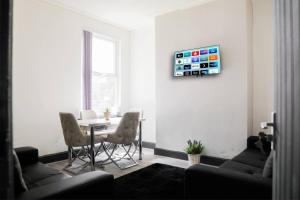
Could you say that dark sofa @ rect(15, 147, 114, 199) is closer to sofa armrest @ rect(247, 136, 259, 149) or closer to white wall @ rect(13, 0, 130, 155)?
white wall @ rect(13, 0, 130, 155)

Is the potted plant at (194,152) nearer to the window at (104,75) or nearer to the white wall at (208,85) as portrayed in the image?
the white wall at (208,85)

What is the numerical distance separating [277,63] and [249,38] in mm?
2840

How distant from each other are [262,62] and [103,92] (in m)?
3.39

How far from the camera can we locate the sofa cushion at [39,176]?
180cm

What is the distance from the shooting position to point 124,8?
4.24 m

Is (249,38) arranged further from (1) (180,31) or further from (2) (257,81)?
(1) (180,31)

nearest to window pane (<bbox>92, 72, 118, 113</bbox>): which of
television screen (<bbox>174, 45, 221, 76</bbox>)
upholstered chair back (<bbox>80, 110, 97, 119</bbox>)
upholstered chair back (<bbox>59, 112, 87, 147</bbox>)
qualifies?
upholstered chair back (<bbox>80, 110, 97, 119</bbox>)

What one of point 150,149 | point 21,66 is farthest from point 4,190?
point 150,149

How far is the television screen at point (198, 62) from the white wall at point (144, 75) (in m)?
1.19

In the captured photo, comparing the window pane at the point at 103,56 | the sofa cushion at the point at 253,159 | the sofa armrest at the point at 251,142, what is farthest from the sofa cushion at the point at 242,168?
the window pane at the point at 103,56

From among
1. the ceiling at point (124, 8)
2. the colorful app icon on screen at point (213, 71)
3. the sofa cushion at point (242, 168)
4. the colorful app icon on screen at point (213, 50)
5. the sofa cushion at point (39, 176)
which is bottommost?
the sofa cushion at point (242, 168)

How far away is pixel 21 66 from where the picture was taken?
137 inches

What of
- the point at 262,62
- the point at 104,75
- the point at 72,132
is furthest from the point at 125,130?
the point at 262,62

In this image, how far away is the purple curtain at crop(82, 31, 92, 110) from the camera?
4464 mm
